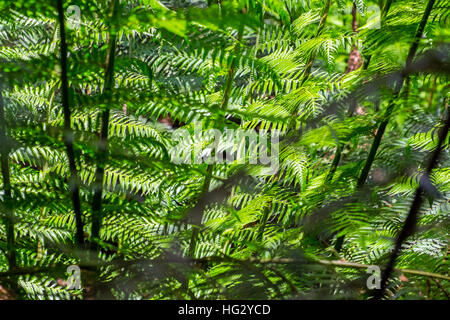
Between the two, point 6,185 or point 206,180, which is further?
point 206,180

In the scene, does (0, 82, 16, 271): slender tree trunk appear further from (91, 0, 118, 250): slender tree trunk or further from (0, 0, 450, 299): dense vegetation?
(91, 0, 118, 250): slender tree trunk

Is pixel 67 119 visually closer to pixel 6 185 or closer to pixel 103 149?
pixel 103 149

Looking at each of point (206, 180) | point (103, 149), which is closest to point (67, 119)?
point (103, 149)

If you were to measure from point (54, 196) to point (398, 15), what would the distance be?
0.86m

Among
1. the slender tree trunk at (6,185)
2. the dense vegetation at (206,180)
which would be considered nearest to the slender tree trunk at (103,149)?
the dense vegetation at (206,180)

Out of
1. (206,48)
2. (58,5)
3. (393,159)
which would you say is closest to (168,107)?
(206,48)

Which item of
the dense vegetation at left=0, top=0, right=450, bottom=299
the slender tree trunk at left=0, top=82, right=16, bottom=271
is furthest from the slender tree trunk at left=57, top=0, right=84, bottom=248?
the slender tree trunk at left=0, top=82, right=16, bottom=271

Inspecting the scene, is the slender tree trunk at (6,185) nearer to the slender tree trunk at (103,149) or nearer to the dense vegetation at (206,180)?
the dense vegetation at (206,180)

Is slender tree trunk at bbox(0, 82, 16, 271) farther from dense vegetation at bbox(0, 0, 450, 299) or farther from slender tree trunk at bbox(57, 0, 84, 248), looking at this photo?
slender tree trunk at bbox(57, 0, 84, 248)

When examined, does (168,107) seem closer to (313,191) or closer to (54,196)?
(54,196)

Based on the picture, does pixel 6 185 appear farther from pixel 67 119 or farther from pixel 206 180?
pixel 206 180

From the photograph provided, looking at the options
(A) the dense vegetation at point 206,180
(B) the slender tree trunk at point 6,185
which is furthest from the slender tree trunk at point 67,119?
(B) the slender tree trunk at point 6,185

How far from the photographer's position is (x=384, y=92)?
0.72 metres

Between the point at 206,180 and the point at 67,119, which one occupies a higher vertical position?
the point at 67,119
